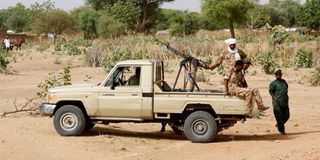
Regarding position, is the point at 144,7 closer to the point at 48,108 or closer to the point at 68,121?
the point at 48,108

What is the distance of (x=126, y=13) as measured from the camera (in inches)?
3017

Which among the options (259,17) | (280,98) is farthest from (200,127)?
(259,17)

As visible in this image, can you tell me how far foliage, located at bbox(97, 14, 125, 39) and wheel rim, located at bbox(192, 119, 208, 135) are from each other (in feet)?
186

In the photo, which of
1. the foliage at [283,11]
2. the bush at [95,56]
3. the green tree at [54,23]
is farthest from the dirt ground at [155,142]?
the foliage at [283,11]

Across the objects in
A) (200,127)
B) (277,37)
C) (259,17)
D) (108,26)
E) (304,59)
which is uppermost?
(259,17)

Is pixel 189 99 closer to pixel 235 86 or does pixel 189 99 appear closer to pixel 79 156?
pixel 235 86

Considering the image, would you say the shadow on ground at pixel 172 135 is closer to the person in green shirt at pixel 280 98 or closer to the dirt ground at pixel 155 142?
the dirt ground at pixel 155 142

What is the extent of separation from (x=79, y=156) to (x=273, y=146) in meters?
3.52

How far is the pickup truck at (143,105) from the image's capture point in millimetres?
12406

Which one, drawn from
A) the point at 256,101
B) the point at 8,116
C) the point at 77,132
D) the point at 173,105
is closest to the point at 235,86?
the point at 256,101

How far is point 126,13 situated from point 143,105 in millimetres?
64721

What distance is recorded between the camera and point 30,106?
1795cm

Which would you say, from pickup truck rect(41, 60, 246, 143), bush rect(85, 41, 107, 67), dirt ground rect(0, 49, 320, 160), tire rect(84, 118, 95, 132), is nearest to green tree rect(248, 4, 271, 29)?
bush rect(85, 41, 107, 67)

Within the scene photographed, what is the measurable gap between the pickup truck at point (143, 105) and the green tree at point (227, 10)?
41178 millimetres
